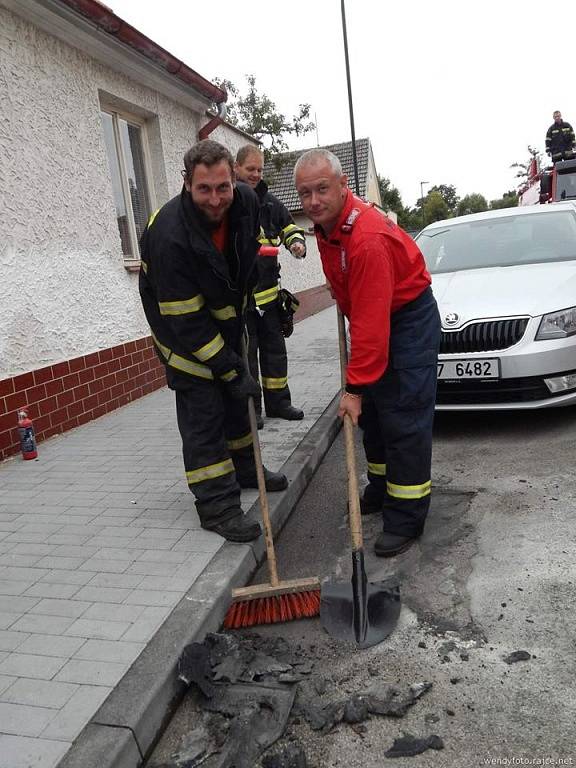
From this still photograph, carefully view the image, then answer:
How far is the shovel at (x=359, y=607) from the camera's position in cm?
266

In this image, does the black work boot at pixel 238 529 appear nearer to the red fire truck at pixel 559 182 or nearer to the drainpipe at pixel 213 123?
the drainpipe at pixel 213 123

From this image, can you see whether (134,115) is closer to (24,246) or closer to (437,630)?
(24,246)

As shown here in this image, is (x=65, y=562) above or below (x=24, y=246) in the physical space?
below

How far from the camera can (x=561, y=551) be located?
10.3 feet

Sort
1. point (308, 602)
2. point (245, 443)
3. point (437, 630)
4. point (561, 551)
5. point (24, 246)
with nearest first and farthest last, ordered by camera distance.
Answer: point (437, 630)
point (308, 602)
point (561, 551)
point (245, 443)
point (24, 246)

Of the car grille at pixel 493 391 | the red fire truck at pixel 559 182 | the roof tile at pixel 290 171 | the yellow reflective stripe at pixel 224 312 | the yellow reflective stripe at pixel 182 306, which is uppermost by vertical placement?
the roof tile at pixel 290 171

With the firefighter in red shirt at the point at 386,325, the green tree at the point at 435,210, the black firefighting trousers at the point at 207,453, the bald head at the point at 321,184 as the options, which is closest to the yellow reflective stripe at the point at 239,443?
the black firefighting trousers at the point at 207,453

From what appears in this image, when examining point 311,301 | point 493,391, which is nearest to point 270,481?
point 493,391

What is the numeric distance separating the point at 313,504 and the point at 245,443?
0.61 m

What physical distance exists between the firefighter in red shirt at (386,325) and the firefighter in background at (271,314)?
177 cm

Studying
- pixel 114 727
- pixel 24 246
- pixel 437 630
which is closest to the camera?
pixel 114 727

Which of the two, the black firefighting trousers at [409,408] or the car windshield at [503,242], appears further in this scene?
the car windshield at [503,242]

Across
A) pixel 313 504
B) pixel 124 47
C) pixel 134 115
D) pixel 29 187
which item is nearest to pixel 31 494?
pixel 313 504

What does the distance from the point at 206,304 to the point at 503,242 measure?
3.72 m
